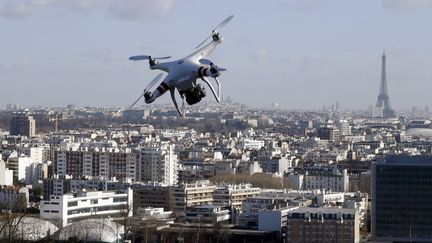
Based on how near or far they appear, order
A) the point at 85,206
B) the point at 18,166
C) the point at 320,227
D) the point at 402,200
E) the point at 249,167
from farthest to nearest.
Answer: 1. the point at 249,167
2. the point at 18,166
3. the point at 85,206
4. the point at 402,200
5. the point at 320,227

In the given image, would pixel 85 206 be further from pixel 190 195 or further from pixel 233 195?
Result: pixel 233 195

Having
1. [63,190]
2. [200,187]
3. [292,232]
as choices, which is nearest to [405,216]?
[292,232]

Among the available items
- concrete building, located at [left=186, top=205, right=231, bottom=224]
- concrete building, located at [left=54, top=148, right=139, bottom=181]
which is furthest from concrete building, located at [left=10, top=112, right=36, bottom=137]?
concrete building, located at [left=186, top=205, right=231, bottom=224]

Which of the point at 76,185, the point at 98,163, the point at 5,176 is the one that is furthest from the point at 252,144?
the point at 76,185

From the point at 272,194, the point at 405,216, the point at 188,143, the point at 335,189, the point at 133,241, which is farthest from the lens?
the point at 188,143

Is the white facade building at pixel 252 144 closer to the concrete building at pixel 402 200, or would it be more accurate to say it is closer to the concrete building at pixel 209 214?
the concrete building at pixel 209 214

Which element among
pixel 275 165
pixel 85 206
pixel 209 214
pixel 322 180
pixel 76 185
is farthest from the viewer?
pixel 275 165

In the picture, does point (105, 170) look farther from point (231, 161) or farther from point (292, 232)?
point (292, 232)
